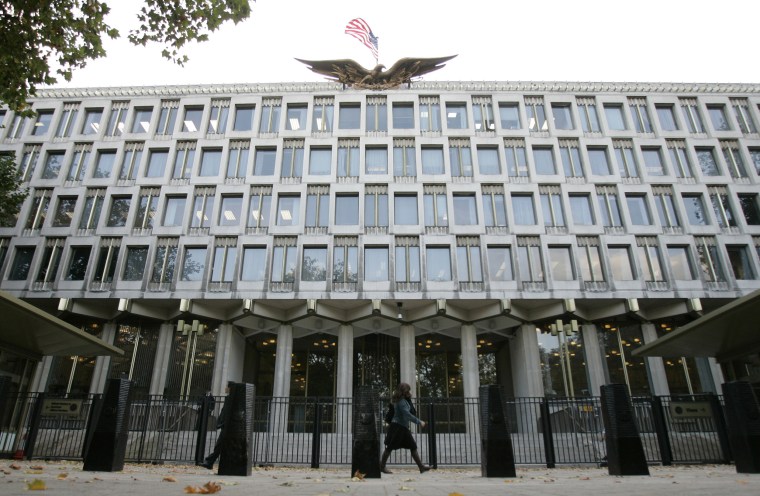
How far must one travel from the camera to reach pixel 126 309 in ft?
91.0

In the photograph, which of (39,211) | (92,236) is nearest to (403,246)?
(92,236)

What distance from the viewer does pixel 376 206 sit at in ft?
101

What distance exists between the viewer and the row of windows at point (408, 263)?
28953 mm

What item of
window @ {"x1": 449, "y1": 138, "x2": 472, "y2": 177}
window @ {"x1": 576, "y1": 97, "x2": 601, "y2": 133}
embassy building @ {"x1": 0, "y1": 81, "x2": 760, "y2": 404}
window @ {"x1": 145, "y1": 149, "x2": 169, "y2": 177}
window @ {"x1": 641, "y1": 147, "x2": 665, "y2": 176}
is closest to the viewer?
embassy building @ {"x1": 0, "y1": 81, "x2": 760, "y2": 404}

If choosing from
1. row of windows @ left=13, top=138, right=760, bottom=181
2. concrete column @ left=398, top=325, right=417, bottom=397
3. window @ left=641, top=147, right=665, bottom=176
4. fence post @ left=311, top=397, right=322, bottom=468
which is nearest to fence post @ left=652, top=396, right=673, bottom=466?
fence post @ left=311, top=397, right=322, bottom=468

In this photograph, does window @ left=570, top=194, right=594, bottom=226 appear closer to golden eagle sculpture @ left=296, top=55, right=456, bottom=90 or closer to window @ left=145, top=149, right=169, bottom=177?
golden eagle sculpture @ left=296, top=55, right=456, bottom=90

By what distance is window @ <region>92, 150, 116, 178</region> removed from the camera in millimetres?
32594

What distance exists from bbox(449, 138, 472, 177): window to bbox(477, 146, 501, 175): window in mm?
749

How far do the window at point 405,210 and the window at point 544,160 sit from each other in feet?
28.5

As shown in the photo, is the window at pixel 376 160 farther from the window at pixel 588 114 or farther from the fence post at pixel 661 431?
the fence post at pixel 661 431

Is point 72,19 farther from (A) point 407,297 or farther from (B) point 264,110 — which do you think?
(B) point 264,110

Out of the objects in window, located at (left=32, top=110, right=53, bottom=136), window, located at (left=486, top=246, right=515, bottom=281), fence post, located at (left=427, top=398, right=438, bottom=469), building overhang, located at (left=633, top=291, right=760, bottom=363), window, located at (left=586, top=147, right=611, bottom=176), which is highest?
window, located at (left=32, top=110, right=53, bottom=136)

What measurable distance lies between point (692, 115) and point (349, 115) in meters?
24.1

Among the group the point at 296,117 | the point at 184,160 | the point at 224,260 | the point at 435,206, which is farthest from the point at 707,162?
the point at 184,160
